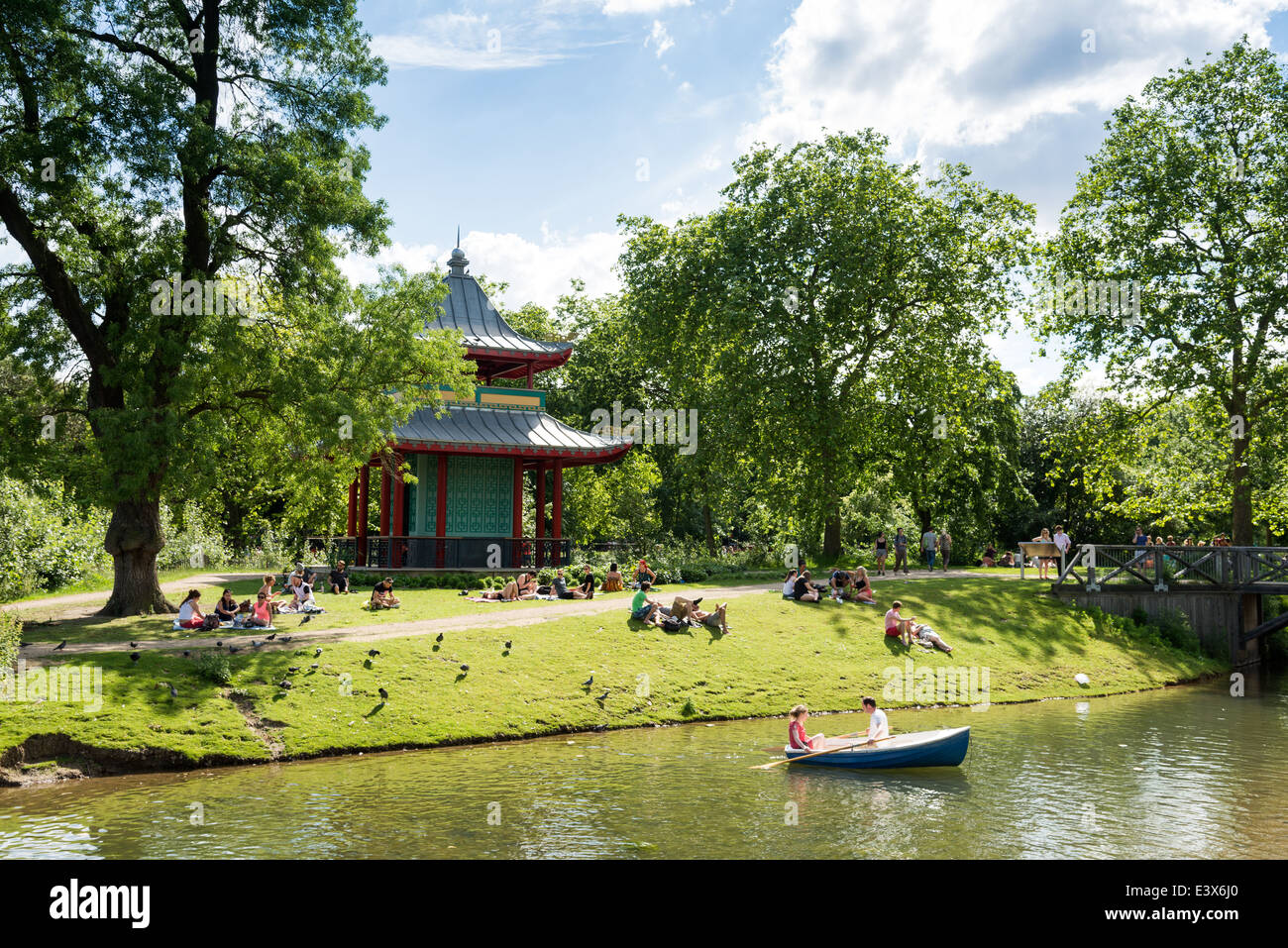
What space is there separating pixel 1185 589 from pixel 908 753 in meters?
20.7

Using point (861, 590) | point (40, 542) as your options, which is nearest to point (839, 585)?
point (861, 590)

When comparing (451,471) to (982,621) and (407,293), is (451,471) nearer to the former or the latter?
(407,293)

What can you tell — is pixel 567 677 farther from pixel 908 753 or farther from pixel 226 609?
pixel 226 609

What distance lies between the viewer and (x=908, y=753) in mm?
15844

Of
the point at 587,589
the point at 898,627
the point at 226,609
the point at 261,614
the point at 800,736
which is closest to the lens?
the point at 800,736

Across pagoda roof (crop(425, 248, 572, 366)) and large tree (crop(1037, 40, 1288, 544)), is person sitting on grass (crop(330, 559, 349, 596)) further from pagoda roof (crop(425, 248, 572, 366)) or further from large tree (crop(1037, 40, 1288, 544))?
large tree (crop(1037, 40, 1288, 544))

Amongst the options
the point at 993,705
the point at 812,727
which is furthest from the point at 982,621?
the point at 812,727

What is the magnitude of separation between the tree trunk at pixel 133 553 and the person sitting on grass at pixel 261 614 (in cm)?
311

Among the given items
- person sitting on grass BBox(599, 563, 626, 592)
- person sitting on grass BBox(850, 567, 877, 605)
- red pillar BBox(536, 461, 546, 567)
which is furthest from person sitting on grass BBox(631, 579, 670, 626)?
red pillar BBox(536, 461, 546, 567)

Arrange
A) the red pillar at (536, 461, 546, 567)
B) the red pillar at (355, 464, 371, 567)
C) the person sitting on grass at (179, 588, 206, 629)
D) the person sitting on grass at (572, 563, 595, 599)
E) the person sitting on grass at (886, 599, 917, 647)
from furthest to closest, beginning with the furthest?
the red pillar at (536, 461, 546, 567) → the red pillar at (355, 464, 371, 567) → the person sitting on grass at (572, 563, 595, 599) → the person sitting on grass at (886, 599, 917, 647) → the person sitting on grass at (179, 588, 206, 629)

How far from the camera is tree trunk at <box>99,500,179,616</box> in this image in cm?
2242

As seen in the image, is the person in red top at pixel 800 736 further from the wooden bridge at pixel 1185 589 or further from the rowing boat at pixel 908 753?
the wooden bridge at pixel 1185 589

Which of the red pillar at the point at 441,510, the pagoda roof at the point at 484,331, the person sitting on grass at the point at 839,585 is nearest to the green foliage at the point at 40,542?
the red pillar at the point at 441,510

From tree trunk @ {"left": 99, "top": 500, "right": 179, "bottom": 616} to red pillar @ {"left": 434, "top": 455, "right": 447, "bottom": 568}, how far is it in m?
10.8
